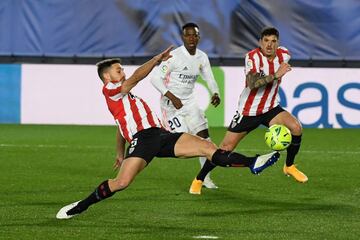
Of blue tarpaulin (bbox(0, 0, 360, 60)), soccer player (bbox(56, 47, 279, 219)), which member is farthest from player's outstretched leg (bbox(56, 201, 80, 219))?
blue tarpaulin (bbox(0, 0, 360, 60))

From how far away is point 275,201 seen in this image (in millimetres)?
11211

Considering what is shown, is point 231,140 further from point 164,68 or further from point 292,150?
point 164,68

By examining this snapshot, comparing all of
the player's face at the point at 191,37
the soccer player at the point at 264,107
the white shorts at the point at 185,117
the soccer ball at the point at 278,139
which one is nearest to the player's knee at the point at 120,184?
the soccer ball at the point at 278,139

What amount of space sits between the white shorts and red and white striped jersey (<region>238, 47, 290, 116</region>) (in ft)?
3.35

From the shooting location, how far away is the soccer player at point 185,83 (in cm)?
1287

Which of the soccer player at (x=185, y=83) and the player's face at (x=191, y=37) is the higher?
the player's face at (x=191, y=37)

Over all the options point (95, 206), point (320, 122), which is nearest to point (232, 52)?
point (320, 122)

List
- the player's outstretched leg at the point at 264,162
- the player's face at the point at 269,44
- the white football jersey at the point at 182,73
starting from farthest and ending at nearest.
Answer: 1. the white football jersey at the point at 182,73
2. the player's face at the point at 269,44
3. the player's outstretched leg at the point at 264,162

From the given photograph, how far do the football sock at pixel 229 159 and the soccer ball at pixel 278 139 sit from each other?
50 cm

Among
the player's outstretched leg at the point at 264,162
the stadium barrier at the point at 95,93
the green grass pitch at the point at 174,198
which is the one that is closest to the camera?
the green grass pitch at the point at 174,198

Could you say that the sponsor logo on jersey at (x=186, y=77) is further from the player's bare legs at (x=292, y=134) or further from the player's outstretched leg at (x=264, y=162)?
the player's outstretched leg at (x=264, y=162)

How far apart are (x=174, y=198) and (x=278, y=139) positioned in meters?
1.87

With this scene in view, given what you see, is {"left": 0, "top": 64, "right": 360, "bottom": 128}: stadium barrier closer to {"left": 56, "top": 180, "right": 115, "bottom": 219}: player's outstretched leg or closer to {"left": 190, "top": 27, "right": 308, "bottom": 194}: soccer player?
{"left": 190, "top": 27, "right": 308, "bottom": 194}: soccer player

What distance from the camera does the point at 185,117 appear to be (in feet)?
42.4
